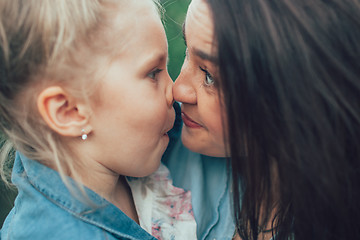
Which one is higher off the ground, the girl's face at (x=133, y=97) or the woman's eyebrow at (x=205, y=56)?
the woman's eyebrow at (x=205, y=56)

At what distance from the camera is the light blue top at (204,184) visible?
50.7 inches

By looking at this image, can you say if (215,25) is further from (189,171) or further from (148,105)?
(189,171)

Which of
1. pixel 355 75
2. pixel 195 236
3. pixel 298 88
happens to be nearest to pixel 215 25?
pixel 298 88

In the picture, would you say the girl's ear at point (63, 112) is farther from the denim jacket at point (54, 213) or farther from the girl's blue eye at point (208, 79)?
the girl's blue eye at point (208, 79)

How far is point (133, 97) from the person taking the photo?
1.07 m

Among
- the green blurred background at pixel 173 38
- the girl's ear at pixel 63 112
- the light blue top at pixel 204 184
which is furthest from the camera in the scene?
the green blurred background at pixel 173 38

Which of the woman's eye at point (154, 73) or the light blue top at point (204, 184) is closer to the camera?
the woman's eye at point (154, 73)

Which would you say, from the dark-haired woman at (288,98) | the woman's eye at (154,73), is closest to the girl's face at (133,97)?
the woman's eye at (154,73)

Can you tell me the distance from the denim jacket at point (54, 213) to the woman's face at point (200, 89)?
38 cm

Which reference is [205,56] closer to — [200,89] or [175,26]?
[200,89]

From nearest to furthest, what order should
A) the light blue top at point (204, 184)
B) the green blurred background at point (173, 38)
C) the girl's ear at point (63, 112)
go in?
the girl's ear at point (63, 112), the light blue top at point (204, 184), the green blurred background at point (173, 38)

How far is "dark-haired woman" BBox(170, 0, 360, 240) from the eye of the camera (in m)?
0.86

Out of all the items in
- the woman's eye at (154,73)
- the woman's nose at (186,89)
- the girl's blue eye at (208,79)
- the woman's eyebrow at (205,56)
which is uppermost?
the woman's eyebrow at (205,56)

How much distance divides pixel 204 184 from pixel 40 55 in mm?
795
